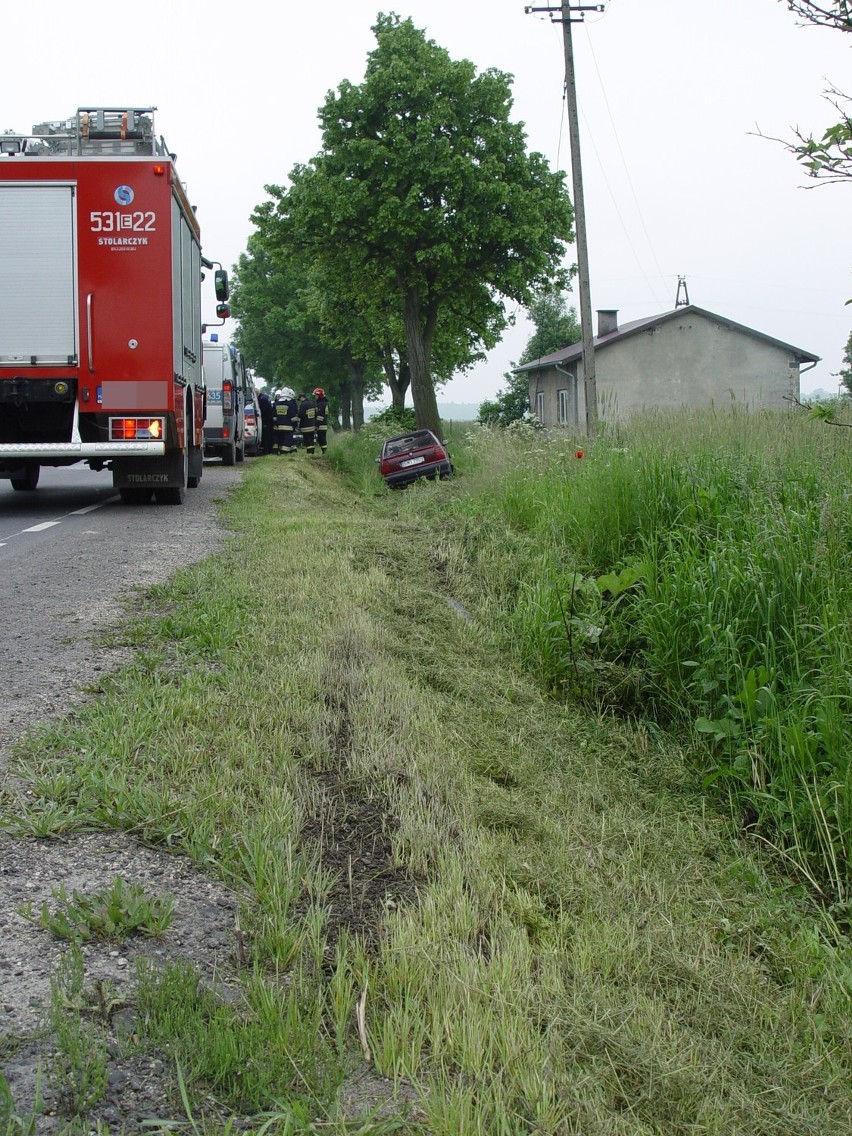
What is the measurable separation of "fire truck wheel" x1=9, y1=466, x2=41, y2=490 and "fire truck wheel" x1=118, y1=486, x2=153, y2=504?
67.5 inches

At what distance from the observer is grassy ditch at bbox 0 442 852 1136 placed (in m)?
2.44

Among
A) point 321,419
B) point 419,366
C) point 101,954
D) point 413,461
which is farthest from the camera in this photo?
point 419,366

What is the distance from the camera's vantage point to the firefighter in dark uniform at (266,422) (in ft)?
110

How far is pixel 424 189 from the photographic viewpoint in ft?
112

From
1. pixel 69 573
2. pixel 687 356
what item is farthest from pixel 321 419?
pixel 69 573

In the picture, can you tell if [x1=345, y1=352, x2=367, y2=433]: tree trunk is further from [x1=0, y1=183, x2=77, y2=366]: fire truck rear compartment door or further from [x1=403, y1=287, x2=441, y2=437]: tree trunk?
[x1=0, y1=183, x2=77, y2=366]: fire truck rear compartment door

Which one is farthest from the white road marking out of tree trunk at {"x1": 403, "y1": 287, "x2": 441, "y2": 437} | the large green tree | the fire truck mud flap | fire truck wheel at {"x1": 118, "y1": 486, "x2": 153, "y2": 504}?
tree trunk at {"x1": 403, "y1": 287, "x2": 441, "y2": 437}

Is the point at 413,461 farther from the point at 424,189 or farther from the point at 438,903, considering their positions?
the point at 438,903

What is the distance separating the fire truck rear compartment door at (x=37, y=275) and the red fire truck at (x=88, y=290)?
0.04 ft


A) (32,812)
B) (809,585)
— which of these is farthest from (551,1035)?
(809,585)

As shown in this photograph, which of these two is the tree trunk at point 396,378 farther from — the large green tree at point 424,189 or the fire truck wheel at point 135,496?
the fire truck wheel at point 135,496

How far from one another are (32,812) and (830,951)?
2514mm

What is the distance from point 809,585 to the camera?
5.80m

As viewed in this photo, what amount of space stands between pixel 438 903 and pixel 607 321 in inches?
2216
